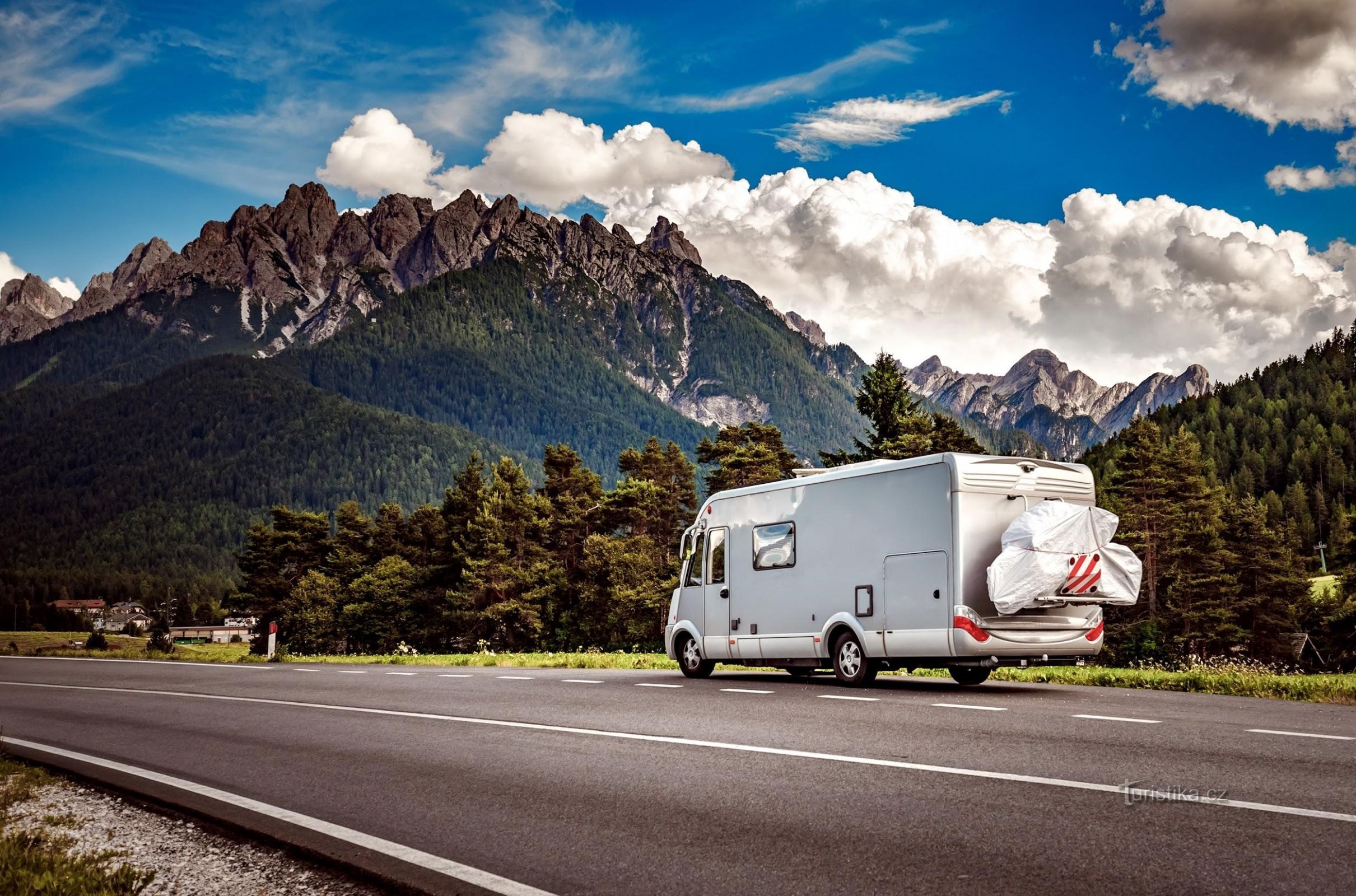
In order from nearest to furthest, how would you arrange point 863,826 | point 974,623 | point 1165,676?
point 863,826, point 974,623, point 1165,676

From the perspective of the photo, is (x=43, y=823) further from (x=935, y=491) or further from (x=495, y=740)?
(x=935, y=491)

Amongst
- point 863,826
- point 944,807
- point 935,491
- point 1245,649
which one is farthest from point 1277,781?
point 1245,649

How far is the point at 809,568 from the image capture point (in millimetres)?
16703

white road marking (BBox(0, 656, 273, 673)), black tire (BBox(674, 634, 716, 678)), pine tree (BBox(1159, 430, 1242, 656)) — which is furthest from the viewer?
pine tree (BBox(1159, 430, 1242, 656))

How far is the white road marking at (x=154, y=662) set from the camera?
2703 centimetres

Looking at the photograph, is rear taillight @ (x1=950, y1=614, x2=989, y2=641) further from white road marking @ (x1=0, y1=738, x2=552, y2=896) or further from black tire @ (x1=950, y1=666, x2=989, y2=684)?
white road marking @ (x1=0, y1=738, x2=552, y2=896)

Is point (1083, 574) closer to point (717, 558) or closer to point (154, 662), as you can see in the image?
point (717, 558)

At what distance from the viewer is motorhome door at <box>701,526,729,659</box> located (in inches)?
728

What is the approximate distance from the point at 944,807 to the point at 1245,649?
2746 inches

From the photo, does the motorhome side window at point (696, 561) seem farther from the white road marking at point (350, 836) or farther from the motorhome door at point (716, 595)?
the white road marking at point (350, 836)

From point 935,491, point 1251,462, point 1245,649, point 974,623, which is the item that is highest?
point 1251,462

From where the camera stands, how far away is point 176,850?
255 inches

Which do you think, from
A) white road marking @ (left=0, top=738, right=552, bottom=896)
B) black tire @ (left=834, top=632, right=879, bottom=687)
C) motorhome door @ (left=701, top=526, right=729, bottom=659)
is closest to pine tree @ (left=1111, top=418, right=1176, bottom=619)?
motorhome door @ (left=701, top=526, right=729, bottom=659)

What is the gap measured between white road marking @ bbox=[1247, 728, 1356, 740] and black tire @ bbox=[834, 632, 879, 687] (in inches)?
252
